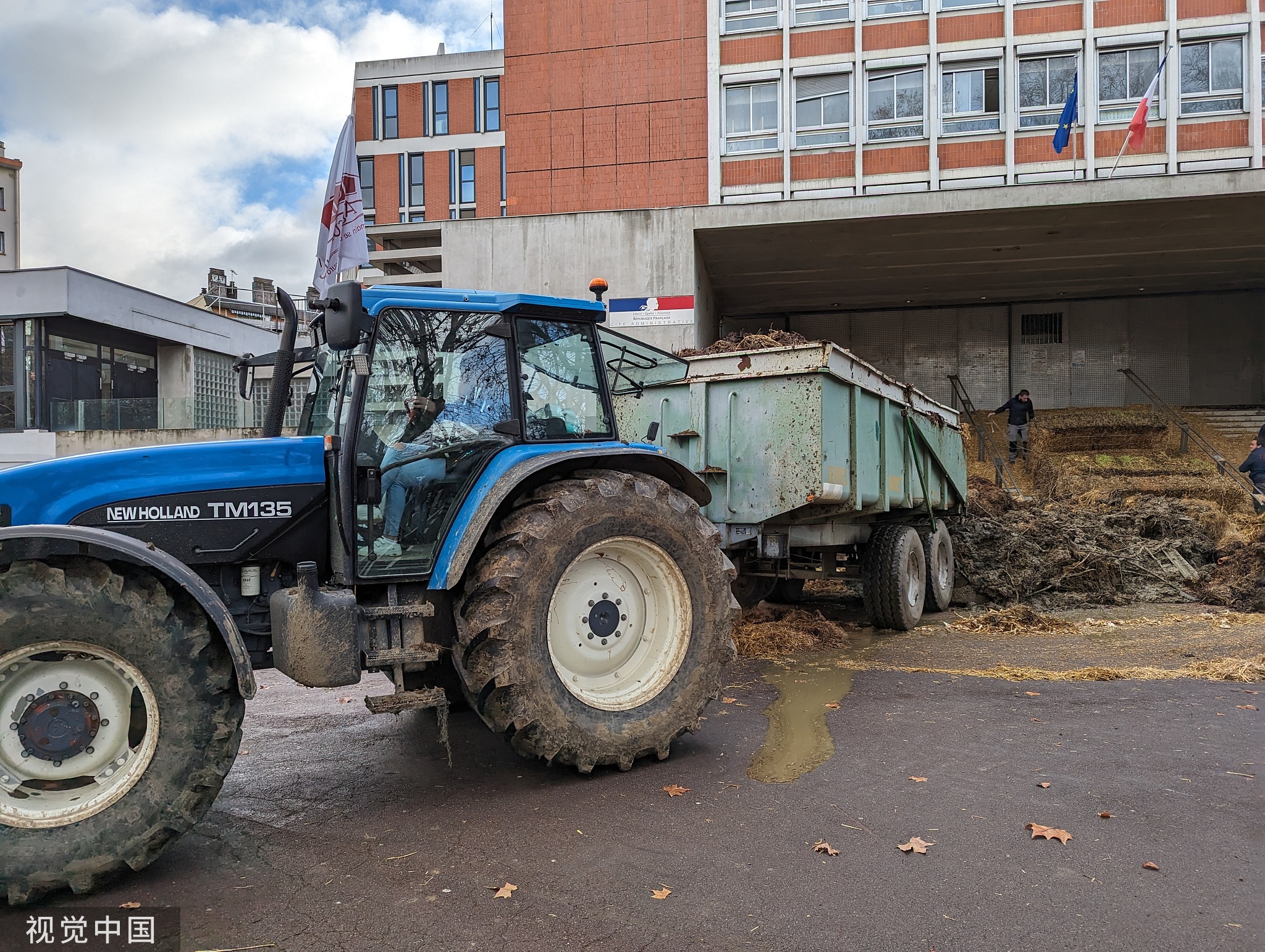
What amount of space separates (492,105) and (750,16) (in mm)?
30978

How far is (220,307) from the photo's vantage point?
4653cm

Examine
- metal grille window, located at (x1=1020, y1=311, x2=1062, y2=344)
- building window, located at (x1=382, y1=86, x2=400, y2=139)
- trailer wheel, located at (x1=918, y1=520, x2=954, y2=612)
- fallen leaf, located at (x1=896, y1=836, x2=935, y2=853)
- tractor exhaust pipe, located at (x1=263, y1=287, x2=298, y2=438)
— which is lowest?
fallen leaf, located at (x1=896, y1=836, x2=935, y2=853)

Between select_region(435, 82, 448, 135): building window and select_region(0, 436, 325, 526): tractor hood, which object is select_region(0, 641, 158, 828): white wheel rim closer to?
select_region(0, 436, 325, 526): tractor hood

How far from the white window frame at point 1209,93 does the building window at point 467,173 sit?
3630 centimetres

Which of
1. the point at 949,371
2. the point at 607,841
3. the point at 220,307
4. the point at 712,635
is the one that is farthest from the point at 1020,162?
the point at 220,307

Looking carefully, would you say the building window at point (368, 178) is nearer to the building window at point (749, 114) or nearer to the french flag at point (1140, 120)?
the building window at point (749, 114)

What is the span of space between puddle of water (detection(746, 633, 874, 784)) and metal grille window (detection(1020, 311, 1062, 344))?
949 inches

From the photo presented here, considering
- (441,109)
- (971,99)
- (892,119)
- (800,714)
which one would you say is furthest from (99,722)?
(441,109)

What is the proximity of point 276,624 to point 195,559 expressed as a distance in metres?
0.47

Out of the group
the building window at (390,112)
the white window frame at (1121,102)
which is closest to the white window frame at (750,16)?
the white window frame at (1121,102)

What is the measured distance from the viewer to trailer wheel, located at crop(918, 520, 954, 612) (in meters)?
11.0

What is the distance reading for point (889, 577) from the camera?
976 cm

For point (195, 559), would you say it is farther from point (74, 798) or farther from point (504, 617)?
point (504, 617)

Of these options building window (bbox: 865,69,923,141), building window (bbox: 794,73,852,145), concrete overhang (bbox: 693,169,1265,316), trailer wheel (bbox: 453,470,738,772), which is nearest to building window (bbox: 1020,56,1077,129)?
building window (bbox: 865,69,923,141)
